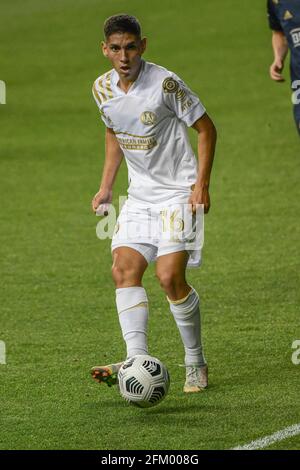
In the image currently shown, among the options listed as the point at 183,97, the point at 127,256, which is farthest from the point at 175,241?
the point at 183,97

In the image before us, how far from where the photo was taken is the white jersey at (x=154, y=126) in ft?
26.0

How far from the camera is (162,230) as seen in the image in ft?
26.2

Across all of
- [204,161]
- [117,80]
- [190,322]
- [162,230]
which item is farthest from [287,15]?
[190,322]

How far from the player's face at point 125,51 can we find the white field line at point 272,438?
85.7 inches

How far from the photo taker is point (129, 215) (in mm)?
8133

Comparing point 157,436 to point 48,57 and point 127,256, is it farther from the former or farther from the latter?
→ point 48,57

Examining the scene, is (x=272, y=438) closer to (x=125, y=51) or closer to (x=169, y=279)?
(x=169, y=279)

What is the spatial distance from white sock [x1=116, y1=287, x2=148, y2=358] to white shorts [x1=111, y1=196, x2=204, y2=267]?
25 cm

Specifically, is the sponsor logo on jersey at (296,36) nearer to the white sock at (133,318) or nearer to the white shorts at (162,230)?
the white shorts at (162,230)

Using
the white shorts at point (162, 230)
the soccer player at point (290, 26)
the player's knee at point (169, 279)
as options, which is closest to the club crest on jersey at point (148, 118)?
the white shorts at point (162, 230)

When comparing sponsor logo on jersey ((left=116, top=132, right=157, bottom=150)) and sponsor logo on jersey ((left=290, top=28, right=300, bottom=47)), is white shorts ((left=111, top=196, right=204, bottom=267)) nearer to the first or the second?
sponsor logo on jersey ((left=116, top=132, right=157, bottom=150))

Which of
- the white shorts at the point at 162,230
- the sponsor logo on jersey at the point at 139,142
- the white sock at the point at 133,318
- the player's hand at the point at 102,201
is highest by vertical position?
the sponsor logo on jersey at the point at 139,142
